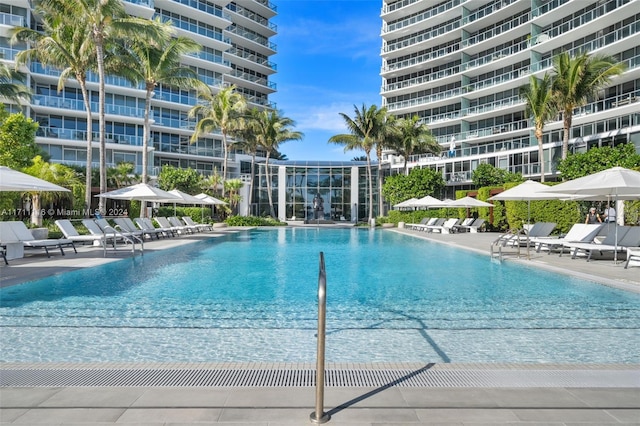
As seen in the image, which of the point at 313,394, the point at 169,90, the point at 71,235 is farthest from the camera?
the point at 169,90

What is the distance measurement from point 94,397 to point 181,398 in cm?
62

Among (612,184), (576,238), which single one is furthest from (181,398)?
(576,238)

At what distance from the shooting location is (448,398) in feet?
11.2

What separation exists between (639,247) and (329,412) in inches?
499

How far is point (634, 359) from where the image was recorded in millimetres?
4930

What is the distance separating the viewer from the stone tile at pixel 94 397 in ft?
10.6

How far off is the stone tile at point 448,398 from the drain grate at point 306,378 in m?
0.16

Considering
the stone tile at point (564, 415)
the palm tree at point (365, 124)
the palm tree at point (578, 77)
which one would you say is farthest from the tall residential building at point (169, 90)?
the stone tile at point (564, 415)

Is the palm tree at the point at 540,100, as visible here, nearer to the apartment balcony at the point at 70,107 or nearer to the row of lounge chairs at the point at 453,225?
the row of lounge chairs at the point at 453,225

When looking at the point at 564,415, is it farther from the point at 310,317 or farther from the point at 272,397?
the point at 310,317

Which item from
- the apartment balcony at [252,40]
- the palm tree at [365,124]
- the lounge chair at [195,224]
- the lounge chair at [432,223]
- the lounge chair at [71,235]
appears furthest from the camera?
the apartment balcony at [252,40]

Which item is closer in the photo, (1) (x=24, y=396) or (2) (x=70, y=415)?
(2) (x=70, y=415)

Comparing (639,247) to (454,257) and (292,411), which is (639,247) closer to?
(454,257)

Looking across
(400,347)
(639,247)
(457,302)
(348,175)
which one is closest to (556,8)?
(348,175)
